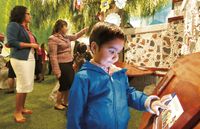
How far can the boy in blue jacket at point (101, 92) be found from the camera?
128cm

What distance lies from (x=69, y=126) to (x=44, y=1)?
7312mm

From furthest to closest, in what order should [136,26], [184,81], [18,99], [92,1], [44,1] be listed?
1. [44,1]
2. [92,1]
3. [136,26]
4. [18,99]
5. [184,81]

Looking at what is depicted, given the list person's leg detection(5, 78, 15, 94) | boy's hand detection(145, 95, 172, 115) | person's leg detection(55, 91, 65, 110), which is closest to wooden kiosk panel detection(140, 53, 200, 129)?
boy's hand detection(145, 95, 172, 115)

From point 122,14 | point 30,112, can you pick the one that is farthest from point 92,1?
point 30,112

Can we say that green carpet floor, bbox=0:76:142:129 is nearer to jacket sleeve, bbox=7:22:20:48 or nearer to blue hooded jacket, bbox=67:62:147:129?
jacket sleeve, bbox=7:22:20:48

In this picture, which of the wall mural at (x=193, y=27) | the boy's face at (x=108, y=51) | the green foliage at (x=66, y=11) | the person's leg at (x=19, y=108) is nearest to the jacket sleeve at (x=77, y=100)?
the boy's face at (x=108, y=51)

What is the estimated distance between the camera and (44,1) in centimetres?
816

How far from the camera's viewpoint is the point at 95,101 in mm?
1319

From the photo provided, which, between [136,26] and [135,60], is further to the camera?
[136,26]

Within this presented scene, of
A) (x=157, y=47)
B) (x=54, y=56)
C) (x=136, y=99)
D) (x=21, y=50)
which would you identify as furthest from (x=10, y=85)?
(x=136, y=99)

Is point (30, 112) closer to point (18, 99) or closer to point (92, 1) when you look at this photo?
point (18, 99)

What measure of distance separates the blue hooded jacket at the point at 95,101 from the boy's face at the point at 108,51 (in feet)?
0.16

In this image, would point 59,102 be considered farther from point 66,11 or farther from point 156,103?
point 66,11

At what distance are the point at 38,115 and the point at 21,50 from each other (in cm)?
101
